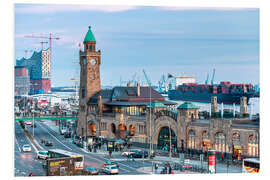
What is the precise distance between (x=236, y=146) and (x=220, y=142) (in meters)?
2.87

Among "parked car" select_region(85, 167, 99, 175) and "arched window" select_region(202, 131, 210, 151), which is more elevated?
"arched window" select_region(202, 131, 210, 151)

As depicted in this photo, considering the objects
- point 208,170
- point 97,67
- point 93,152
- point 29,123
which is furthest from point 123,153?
point 29,123

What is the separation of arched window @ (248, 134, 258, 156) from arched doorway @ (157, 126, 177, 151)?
14979 millimetres

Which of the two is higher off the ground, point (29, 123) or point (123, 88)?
point (123, 88)

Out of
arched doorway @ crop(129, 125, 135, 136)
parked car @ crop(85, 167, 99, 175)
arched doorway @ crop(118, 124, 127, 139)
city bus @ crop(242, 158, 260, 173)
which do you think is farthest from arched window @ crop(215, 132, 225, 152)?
arched doorway @ crop(118, 124, 127, 139)

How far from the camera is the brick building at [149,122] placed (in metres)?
64.6

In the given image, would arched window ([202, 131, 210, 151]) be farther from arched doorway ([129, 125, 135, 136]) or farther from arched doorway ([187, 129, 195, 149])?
arched doorway ([129, 125, 135, 136])

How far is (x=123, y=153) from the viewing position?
7312 centimetres

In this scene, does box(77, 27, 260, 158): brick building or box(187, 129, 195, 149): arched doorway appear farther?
box(187, 129, 195, 149): arched doorway

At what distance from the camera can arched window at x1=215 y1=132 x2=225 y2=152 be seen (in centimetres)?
6588

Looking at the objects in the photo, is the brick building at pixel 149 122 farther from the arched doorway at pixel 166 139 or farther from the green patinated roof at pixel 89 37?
the green patinated roof at pixel 89 37

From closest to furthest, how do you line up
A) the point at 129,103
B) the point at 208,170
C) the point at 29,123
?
1. the point at 208,170
2. the point at 129,103
3. the point at 29,123

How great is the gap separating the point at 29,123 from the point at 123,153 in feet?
240
